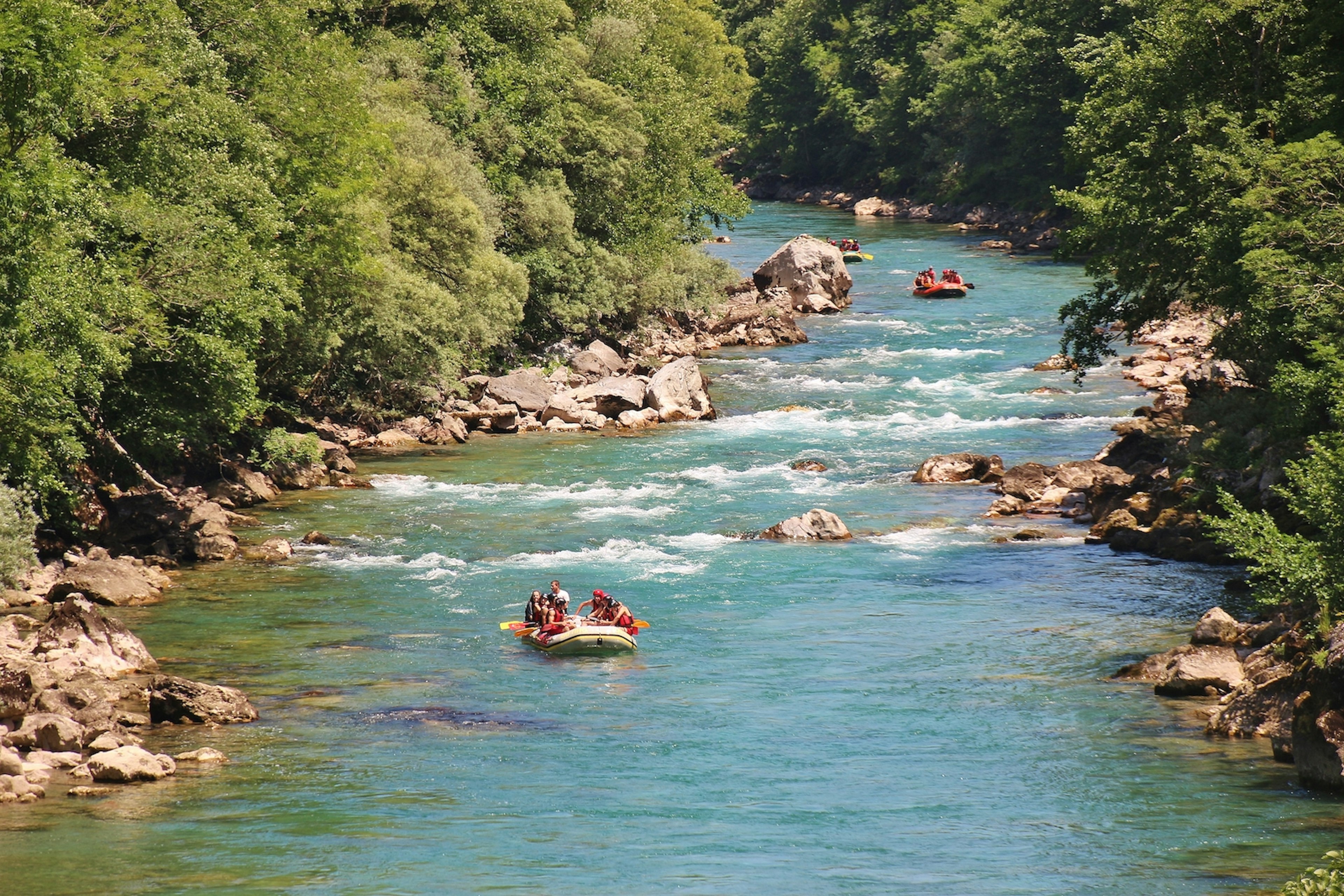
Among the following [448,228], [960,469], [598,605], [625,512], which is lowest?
[598,605]

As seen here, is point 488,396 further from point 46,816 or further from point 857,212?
point 857,212

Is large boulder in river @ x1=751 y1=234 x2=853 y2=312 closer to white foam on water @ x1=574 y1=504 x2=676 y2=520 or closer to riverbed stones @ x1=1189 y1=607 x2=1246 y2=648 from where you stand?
white foam on water @ x1=574 y1=504 x2=676 y2=520

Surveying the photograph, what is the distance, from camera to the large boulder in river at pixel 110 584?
30.0m

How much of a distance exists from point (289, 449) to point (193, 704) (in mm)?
16348

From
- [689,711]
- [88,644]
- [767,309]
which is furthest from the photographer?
[767,309]

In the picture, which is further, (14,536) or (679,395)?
(679,395)

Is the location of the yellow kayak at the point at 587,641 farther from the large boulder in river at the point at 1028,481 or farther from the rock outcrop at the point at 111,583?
the large boulder in river at the point at 1028,481

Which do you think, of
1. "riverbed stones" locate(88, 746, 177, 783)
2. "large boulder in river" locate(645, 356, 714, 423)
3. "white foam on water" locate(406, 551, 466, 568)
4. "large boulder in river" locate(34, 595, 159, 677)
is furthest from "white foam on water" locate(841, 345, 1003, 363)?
"riverbed stones" locate(88, 746, 177, 783)

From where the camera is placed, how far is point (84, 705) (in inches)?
935

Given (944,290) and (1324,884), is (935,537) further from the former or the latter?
(944,290)

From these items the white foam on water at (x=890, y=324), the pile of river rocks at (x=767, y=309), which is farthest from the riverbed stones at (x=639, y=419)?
the white foam on water at (x=890, y=324)

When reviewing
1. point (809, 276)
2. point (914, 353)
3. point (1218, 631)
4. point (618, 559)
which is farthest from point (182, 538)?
point (809, 276)

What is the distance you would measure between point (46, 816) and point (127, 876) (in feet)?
8.30

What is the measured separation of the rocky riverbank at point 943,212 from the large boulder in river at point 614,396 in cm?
3012
